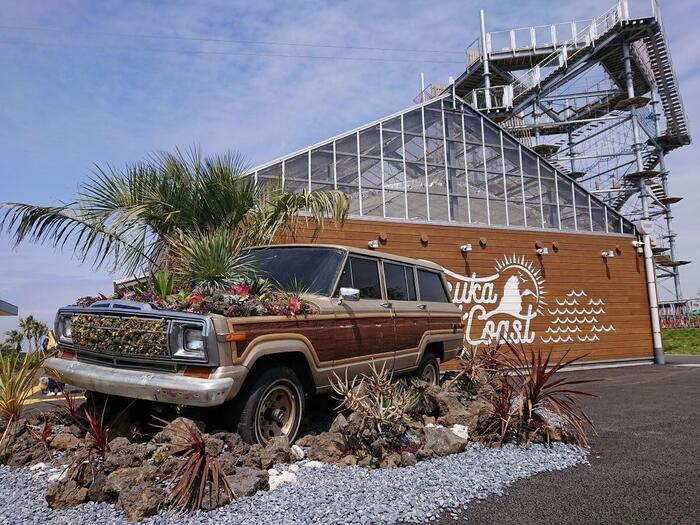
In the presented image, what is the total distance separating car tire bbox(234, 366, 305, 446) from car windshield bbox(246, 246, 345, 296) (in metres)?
1.04

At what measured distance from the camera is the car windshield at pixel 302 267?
17.4 feet

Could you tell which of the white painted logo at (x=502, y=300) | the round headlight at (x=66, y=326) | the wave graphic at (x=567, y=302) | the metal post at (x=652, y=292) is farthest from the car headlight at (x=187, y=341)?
the metal post at (x=652, y=292)

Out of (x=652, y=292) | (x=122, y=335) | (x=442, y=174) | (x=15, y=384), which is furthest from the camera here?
(x=652, y=292)

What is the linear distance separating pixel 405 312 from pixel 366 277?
798 mm

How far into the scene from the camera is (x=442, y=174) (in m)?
12.4

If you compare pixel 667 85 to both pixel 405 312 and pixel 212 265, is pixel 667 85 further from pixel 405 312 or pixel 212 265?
pixel 212 265

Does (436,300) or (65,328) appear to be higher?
(436,300)

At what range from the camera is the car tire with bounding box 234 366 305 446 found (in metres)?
4.09

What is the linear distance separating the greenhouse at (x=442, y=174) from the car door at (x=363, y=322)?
194 inches

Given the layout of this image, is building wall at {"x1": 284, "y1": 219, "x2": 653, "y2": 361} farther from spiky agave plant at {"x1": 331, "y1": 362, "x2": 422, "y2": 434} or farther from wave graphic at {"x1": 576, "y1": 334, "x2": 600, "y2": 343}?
spiky agave plant at {"x1": 331, "y1": 362, "x2": 422, "y2": 434}

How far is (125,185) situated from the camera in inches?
295

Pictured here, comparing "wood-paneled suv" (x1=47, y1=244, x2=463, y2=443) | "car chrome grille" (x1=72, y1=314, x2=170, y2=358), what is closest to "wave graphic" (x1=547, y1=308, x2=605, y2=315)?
"wood-paneled suv" (x1=47, y1=244, x2=463, y2=443)

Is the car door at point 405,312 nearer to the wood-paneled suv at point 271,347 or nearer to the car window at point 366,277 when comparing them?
the wood-paneled suv at point 271,347

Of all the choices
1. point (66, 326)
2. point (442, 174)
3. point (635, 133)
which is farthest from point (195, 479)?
point (635, 133)
